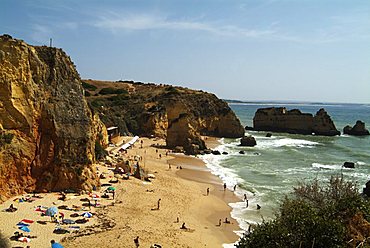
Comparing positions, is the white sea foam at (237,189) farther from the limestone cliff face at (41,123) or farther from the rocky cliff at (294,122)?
the rocky cliff at (294,122)

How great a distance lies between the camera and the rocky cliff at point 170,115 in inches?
1912

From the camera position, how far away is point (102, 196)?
23000mm

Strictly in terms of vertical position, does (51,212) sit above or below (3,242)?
above

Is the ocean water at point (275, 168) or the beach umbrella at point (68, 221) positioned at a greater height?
the beach umbrella at point (68, 221)

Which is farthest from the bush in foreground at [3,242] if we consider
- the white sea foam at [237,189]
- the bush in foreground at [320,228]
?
the bush in foreground at [320,228]

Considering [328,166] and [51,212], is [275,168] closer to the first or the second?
[328,166]

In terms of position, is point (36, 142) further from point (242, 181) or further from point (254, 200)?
point (242, 181)

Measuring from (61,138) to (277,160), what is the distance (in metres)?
30.3

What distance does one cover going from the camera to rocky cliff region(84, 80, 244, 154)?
4856 cm

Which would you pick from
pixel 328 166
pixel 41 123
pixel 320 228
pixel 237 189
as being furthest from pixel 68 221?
pixel 328 166

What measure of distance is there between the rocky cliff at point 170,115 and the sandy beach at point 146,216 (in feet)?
56.3

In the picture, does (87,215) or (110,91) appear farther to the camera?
(110,91)

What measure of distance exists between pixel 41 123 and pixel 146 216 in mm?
9177

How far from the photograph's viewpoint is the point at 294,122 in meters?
81.4
